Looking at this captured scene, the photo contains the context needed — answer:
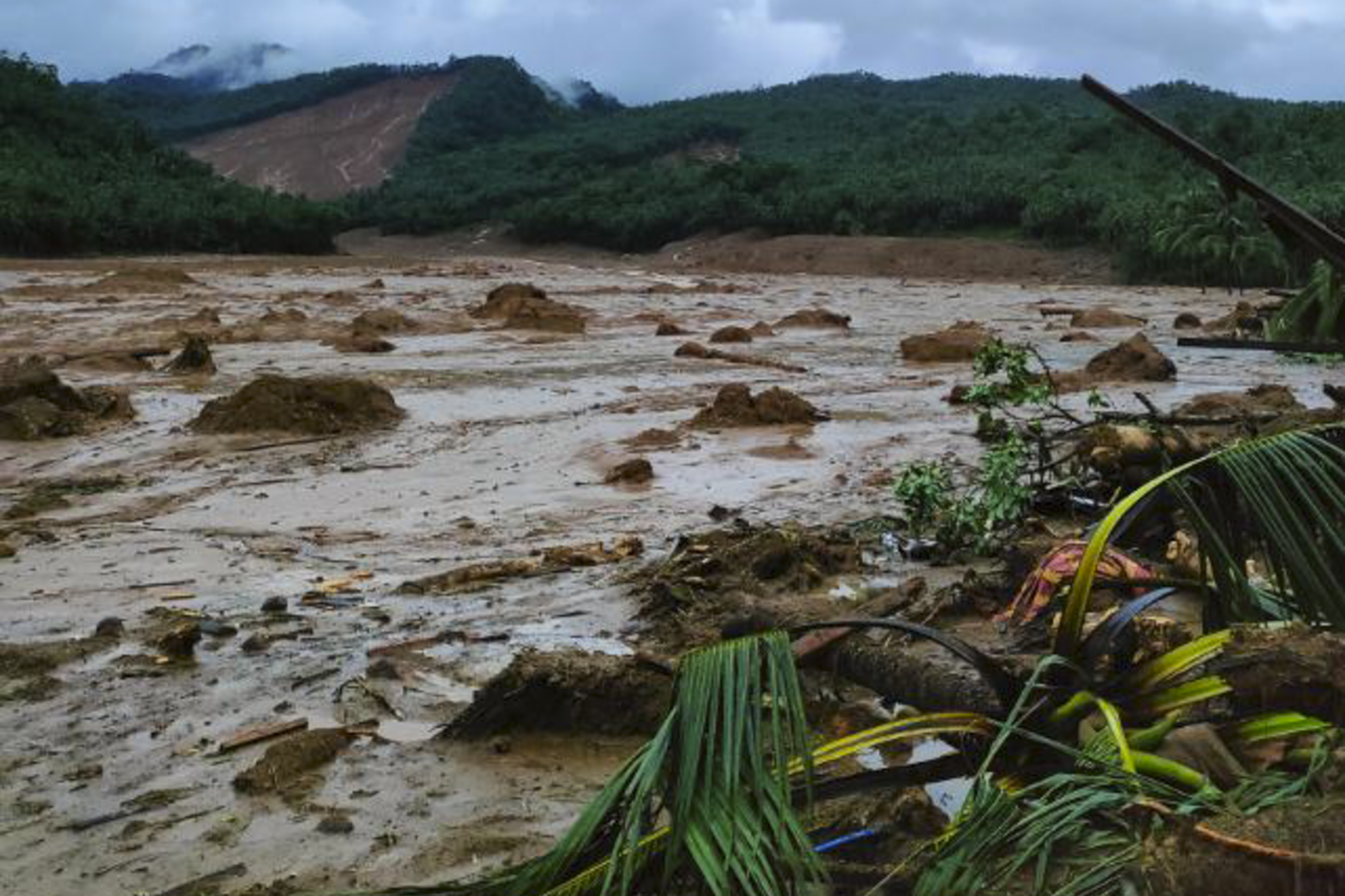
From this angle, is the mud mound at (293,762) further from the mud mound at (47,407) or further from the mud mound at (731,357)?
the mud mound at (731,357)

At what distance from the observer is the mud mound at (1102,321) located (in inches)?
933

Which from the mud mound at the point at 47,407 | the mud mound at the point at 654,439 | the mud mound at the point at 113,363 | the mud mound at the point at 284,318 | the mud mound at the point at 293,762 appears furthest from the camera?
the mud mound at the point at 284,318

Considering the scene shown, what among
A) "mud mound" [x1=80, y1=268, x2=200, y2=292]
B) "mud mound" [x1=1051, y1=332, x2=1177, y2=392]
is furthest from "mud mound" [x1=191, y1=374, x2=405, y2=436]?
"mud mound" [x1=80, y1=268, x2=200, y2=292]

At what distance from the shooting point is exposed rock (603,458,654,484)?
8281 millimetres

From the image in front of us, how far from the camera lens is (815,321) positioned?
75.9 ft

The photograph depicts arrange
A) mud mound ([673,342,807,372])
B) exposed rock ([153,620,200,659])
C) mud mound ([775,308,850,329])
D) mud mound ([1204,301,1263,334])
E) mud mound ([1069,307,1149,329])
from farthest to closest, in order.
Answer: mud mound ([1069,307,1149,329])
mud mound ([775,308,850,329])
mud mound ([1204,301,1263,334])
mud mound ([673,342,807,372])
exposed rock ([153,620,200,659])

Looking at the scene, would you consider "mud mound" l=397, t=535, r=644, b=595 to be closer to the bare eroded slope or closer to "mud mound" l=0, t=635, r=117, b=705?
"mud mound" l=0, t=635, r=117, b=705

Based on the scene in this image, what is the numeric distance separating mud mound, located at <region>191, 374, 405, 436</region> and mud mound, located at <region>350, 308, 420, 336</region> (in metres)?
7.78

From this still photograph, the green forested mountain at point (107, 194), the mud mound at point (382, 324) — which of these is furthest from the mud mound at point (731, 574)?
the green forested mountain at point (107, 194)

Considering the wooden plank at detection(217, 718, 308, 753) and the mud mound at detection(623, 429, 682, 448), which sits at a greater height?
the wooden plank at detection(217, 718, 308, 753)

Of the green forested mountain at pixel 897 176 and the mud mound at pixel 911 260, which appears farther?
the green forested mountain at pixel 897 176

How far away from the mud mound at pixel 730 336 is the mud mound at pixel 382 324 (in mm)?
4831

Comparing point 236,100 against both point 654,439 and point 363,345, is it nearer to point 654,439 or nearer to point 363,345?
point 363,345

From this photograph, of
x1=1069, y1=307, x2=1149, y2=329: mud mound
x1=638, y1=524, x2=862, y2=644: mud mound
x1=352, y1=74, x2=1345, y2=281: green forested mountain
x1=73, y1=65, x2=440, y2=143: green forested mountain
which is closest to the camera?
x1=638, y1=524, x2=862, y2=644: mud mound
